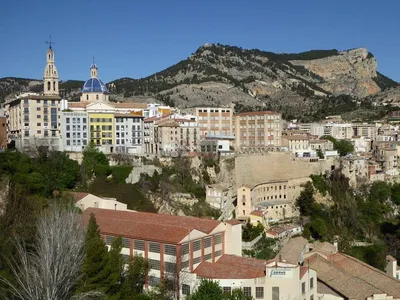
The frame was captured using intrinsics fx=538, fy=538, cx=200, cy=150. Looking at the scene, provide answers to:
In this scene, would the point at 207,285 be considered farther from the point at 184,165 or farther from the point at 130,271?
the point at 184,165

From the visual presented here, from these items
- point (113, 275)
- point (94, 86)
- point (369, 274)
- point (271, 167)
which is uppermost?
point (94, 86)

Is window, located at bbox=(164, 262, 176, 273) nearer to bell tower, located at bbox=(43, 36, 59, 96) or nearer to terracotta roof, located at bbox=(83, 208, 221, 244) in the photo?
terracotta roof, located at bbox=(83, 208, 221, 244)

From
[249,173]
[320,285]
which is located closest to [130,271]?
[320,285]

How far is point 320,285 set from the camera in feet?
94.7

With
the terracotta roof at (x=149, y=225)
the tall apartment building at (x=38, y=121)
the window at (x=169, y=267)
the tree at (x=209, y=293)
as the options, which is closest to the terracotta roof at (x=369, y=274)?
the terracotta roof at (x=149, y=225)

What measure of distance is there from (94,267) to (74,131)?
32557mm

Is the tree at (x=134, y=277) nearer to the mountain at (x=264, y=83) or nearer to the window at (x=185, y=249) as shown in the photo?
the window at (x=185, y=249)

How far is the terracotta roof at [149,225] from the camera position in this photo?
28.5 metres

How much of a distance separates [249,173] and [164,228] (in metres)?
25.0

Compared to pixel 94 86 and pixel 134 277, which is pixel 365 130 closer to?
pixel 94 86

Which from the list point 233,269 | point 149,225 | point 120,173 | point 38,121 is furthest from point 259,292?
point 38,121

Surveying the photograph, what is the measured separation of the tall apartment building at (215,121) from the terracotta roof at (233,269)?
36.6 m

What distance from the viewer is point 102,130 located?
5509 centimetres

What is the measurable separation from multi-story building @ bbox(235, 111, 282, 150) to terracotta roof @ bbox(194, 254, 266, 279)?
114 ft
